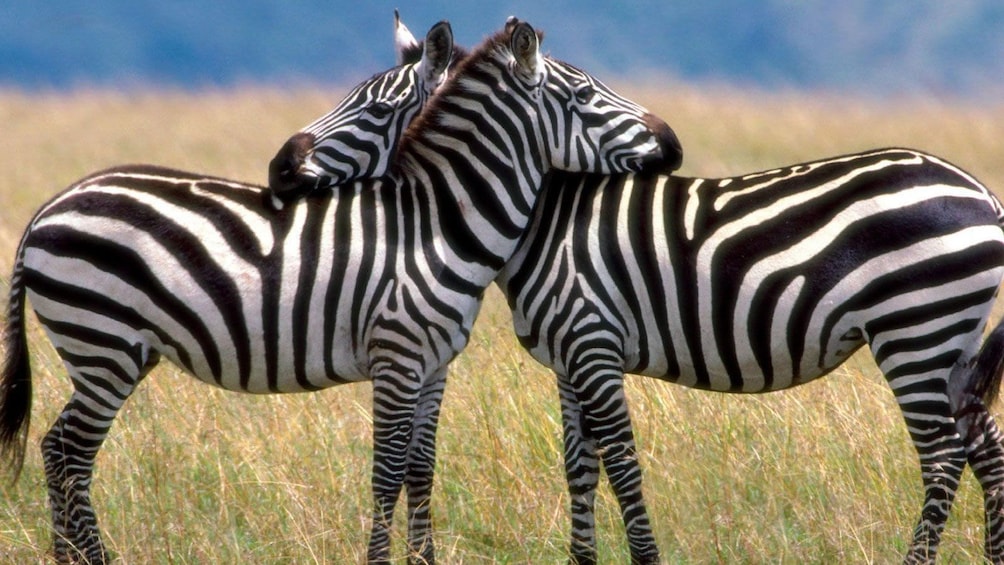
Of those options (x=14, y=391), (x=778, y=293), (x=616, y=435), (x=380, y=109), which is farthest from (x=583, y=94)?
(x=14, y=391)

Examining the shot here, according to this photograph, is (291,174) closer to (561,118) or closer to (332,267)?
(332,267)

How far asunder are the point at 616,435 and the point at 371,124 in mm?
2210

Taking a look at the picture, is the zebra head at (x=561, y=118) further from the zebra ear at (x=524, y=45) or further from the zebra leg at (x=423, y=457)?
the zebra leg at (x=423, y=457)

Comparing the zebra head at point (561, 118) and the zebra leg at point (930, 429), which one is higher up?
the zebra head at point (561, 118)

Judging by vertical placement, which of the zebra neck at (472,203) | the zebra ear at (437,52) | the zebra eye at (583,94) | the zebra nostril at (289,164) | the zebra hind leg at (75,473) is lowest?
the zebra hind leg at (75,473)

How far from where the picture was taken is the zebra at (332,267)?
5594mm

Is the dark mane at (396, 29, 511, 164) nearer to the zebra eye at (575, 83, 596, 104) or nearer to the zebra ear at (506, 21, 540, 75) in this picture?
the zebra ear at (506, 21, 540, 75)

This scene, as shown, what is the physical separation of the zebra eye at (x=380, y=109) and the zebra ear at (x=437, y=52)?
262 millimetres

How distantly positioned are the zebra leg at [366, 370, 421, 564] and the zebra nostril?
1136 millimetres

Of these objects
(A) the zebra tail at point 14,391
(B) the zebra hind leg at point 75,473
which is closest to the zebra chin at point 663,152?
(B) the zebra hind leg at point 75,473

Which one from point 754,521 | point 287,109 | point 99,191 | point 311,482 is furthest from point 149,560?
point 287,109

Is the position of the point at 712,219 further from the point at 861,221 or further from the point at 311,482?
the point at 311,482

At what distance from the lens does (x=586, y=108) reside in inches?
230

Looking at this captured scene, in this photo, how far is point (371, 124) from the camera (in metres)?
6.43
